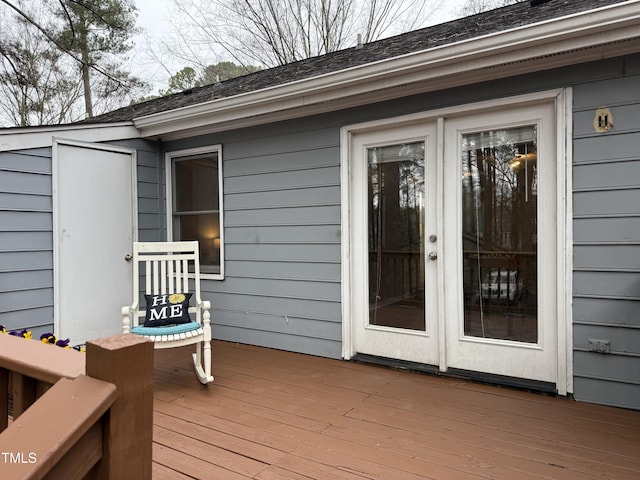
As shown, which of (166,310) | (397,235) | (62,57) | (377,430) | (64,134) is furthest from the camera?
(62,57)

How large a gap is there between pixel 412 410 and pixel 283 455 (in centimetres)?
85

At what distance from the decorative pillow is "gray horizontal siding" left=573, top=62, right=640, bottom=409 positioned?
2552 millimetres

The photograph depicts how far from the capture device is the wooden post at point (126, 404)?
758mm

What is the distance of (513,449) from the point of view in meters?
1.93

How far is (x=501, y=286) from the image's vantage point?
2.75m

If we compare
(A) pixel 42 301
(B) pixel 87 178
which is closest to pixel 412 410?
(A) pixel 42 301

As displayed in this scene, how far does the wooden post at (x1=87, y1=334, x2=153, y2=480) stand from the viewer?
0.76 meters

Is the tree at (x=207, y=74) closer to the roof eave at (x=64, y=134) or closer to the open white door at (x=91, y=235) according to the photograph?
the roof eave at (x=64, y=134)

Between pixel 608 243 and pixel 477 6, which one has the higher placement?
pixel 477 6

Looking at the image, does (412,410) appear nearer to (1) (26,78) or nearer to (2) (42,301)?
(2) (42,301)

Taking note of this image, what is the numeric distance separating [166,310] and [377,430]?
1.63 metres

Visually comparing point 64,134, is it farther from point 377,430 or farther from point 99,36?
point 99,36

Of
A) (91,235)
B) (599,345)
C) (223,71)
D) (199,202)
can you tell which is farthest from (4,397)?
(223,71)

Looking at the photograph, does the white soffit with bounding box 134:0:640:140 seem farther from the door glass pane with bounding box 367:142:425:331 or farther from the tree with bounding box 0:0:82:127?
the tree with bounding box 0:0:82:127
